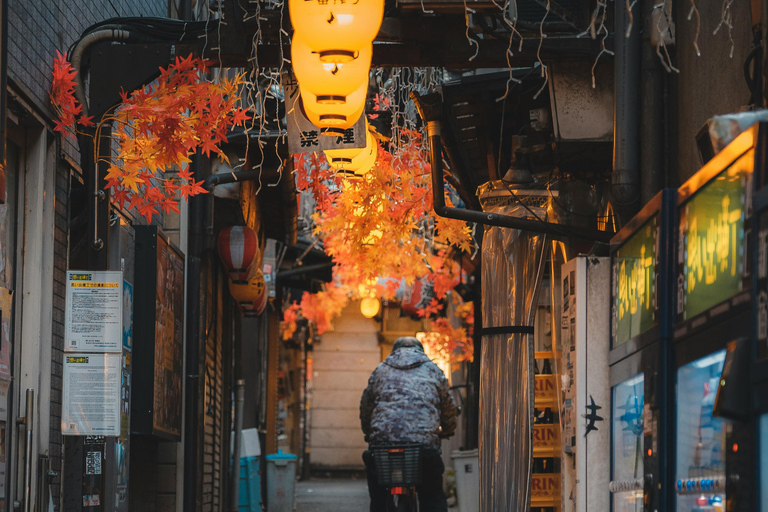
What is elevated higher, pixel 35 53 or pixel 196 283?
pixel 35 53

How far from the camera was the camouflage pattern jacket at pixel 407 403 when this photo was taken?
10758mm

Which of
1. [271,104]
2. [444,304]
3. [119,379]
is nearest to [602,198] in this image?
[119,379]

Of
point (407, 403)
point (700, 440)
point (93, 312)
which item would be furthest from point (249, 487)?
point (700, 440)

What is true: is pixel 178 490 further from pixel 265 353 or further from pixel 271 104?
pixel 265 353

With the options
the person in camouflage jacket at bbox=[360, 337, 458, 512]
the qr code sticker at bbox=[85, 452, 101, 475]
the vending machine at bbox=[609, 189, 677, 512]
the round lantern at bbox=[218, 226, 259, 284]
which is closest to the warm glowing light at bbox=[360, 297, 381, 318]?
the round lantern at bbox=[218, 226, 259, 284]

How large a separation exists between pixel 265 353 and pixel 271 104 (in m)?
9.19

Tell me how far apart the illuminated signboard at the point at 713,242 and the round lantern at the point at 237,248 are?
32.2ft

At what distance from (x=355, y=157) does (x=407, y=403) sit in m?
3.12

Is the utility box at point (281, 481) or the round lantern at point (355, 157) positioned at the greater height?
the round lantern at point (355, 157)

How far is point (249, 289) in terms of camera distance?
14961mm

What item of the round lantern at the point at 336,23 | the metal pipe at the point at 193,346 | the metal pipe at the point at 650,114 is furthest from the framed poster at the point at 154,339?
the metal pipe at the point at 650,114

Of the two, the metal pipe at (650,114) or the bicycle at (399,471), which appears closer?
the metal pipe at (650,114)

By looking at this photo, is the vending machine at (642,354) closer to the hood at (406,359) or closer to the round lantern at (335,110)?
the round lantern at (335,110)

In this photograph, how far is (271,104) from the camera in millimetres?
14328
